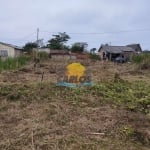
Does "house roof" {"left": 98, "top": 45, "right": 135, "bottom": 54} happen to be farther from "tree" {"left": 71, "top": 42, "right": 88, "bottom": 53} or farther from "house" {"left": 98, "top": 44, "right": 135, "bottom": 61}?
"tree" {"left": 71, "top": 42, "right": 88, "bottom": 53}

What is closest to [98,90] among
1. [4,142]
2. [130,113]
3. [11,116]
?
[130,113]

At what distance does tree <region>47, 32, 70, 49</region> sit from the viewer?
59.4 metres

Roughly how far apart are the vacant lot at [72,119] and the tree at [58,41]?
5138 centimetres

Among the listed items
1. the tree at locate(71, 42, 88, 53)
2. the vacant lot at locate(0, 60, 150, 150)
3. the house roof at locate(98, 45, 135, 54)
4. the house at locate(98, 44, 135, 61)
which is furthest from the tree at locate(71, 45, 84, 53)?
the vacant lot at locate(0, 60, 150, 150)

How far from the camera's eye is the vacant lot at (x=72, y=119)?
15.7ft

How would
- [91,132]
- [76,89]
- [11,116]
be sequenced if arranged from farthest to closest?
[76,89], [11,116], [91,132]

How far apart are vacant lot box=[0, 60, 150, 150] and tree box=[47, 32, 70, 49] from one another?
5138cm

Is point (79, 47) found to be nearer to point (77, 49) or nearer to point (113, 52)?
point (77, 49)

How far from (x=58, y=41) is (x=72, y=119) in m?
55.7

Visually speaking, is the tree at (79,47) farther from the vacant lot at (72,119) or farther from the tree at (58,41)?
the vacant lot at (72,119)

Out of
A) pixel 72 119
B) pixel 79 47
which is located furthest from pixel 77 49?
pixel 72 119

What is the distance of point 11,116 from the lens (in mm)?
6004

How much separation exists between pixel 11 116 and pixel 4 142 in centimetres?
130

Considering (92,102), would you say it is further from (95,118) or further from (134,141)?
(134,141)
